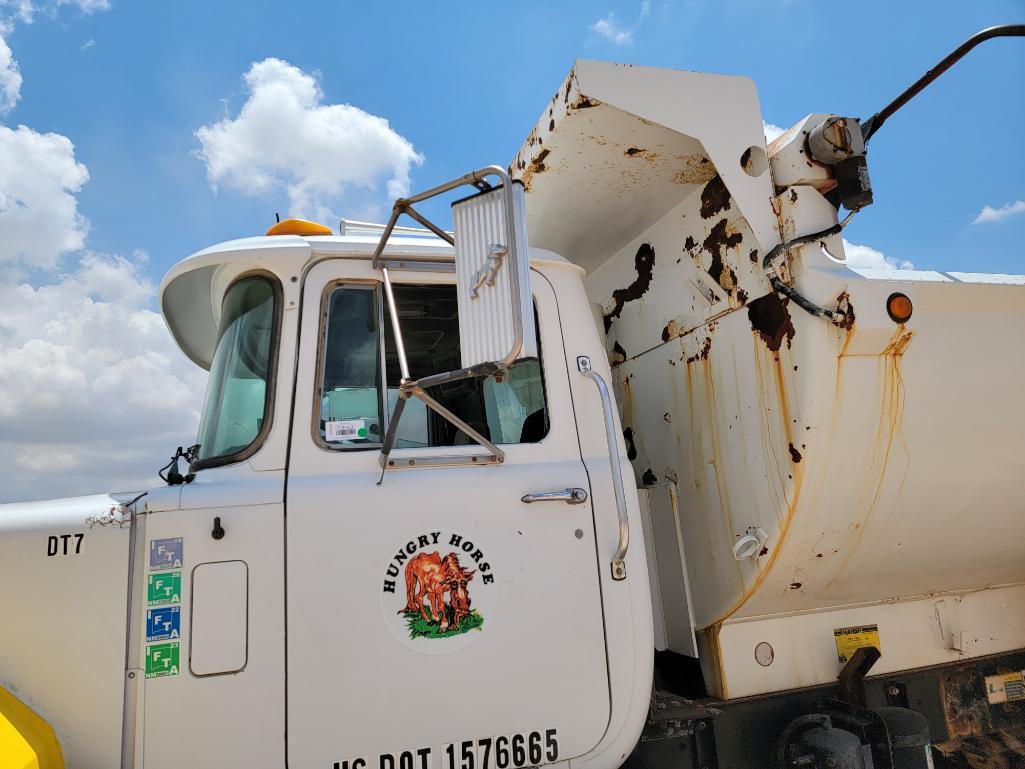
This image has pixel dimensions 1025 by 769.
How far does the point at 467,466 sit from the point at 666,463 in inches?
47.9

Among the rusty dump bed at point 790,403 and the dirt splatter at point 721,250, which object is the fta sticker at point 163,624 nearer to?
the rusty dump bed at point 790,403

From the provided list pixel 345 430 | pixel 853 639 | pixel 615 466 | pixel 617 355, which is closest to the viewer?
pixel 345 430

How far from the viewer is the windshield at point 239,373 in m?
2.46

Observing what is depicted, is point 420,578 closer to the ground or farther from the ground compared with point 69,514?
closer to the ground

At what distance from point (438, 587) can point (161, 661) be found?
0.81 meters

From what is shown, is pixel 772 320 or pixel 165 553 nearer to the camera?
pixel 165 553

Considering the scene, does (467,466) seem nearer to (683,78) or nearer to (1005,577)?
(683,78)

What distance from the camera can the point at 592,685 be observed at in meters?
2.48

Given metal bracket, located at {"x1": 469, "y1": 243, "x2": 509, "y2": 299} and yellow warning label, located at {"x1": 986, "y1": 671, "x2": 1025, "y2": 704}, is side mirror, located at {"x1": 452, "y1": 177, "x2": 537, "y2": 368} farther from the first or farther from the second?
yellow warning label, located at {"x1": 986, "y1": 671, "x2": 1025, "y2": 704}

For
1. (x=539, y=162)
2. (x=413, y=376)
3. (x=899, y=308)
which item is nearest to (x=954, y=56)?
(x=899, y=308)

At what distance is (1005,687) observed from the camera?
3.40m

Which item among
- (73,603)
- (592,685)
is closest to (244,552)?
(73,603)

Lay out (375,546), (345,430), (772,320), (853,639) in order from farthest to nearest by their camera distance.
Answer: (853,639) → (772,320) → (345,430) → (375,546)

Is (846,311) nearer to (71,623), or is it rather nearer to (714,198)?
(714,198)
